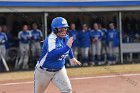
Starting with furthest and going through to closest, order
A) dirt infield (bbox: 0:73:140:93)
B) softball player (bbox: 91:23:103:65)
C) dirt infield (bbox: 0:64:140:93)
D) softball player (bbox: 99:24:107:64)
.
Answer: softball player (bbox: 99:24:107:64) < softball player (bbox: 91:23:103:65) < dirt infield (bbox: 0:64:140:93) < dirt infield (bbox: 0:73:140:93)

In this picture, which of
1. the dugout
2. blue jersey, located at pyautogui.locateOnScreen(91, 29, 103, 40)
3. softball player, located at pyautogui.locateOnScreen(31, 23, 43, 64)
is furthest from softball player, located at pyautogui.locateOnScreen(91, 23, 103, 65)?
softball player, located at pyautogui.locateOnScreen(31, 23, 43, 64)

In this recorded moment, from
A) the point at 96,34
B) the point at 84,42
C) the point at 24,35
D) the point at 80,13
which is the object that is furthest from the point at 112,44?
the point at 24,35

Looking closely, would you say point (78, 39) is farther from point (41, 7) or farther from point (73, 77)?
point (73, 77)

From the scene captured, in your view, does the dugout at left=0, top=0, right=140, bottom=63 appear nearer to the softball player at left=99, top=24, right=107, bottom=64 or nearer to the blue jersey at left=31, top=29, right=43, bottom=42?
the blue jersey at left=31, top=29, right=43, bottom=42

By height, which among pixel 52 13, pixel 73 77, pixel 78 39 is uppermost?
pixel 52 13

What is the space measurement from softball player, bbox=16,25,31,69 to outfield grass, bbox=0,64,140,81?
120 cm

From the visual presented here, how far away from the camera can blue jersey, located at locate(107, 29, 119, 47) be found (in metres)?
18.8

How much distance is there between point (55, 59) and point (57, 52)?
0.94 feet

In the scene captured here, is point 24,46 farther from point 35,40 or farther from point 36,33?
point 36,33

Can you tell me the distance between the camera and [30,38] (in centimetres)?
1747

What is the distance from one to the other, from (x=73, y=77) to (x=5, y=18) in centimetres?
499

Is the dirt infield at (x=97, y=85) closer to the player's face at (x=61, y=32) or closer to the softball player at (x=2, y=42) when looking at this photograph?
the softball player at (x=2, y=42)

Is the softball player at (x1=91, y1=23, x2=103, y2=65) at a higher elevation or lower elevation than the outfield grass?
higher

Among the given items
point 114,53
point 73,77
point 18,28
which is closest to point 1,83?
point 73,77
